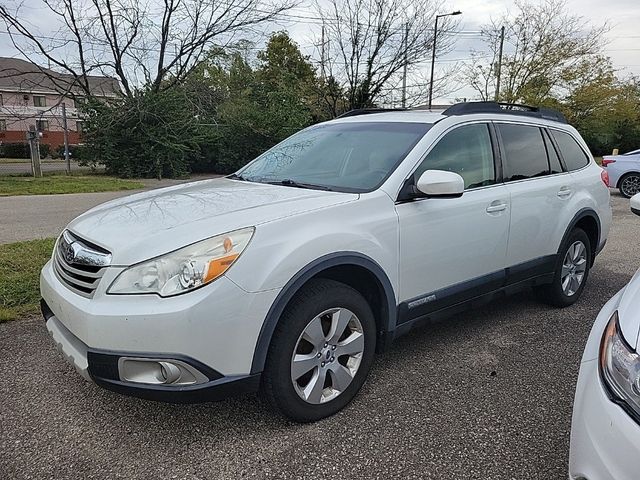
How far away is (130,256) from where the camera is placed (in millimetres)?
2248

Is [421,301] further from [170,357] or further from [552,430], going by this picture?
[170,357]

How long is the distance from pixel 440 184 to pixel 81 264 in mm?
1933

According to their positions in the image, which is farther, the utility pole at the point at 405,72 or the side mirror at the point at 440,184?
the utility pole at the point at 405,72

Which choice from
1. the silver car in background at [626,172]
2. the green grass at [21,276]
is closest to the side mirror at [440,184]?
the green grass at [21,276]

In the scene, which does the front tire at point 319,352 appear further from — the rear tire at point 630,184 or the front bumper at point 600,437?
the rear tire at point 630,184

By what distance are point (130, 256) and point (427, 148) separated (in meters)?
1.90

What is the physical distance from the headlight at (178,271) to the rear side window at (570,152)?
338 cm

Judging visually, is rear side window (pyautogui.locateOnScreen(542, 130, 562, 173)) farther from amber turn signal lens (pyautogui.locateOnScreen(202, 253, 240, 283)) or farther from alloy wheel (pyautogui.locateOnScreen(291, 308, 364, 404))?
amber turn signal lens (pyautogui.locateOnScreen(202, 253, 240, 283))

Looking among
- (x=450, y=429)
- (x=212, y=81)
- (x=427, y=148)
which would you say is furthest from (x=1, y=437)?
(x=212, y=81)

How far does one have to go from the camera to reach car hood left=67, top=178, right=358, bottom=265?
2283 millimetres

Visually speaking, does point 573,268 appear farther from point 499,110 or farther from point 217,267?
point 217,267

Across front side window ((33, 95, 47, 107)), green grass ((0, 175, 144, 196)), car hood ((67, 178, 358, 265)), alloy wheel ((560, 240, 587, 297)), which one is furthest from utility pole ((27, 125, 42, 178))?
alloy wheel ((560, 240, 587, 297))

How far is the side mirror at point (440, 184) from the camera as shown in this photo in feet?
9.44

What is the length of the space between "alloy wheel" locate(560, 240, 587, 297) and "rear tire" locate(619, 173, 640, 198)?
9.96 meters
